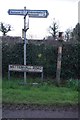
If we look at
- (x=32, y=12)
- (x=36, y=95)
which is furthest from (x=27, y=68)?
(x=36, y=95)

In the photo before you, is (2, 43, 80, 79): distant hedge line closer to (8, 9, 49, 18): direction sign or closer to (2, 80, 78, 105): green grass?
(8, 9, 49, 18): direction sign

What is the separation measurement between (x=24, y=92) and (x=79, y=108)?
9.10 feet

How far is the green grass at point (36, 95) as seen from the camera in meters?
9.80

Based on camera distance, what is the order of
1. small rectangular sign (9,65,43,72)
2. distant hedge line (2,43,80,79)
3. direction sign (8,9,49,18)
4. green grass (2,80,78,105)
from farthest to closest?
distant hedge line (2,43,80,79) < small rectangular sign (9,65,43,72) < direction sign (8,9,49,18) < green grass (2,80,78,105)

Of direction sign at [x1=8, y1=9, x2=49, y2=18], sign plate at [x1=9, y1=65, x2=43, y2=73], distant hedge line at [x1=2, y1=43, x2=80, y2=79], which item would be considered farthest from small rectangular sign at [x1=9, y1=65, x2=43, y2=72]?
direction sign at [x1=8, y1=9, x2=49, y2=18]

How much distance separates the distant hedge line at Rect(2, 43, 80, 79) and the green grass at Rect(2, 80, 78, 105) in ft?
12.0

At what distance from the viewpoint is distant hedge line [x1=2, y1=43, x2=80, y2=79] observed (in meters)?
16.6

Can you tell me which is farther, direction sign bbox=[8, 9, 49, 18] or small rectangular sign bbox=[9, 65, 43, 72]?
small rectangular sign bbox=[9, 65, 43, 72]

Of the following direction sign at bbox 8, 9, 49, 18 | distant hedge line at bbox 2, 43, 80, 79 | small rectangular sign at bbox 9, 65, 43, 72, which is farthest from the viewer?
distant hedge line at bbox 2, 43, 80, 79

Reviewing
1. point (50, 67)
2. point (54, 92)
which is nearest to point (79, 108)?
point (54, 92)

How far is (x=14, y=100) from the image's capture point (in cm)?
987

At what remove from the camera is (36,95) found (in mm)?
10844

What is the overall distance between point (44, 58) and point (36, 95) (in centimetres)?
596

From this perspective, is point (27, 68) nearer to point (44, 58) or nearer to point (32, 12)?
point (44, 58)
